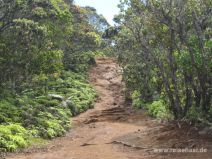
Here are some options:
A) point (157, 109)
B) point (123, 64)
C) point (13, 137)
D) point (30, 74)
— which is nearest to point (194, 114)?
point (13, 137)

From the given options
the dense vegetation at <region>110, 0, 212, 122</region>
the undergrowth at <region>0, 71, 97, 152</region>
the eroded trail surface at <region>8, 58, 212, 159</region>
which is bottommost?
the eroded trail surface at <region>8, 58, 212, 159</region>

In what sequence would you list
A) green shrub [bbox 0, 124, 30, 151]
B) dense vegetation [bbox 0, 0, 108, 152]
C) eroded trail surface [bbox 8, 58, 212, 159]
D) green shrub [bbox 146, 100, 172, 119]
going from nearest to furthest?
eroded trail surface [bbox 8, 58, 212, 159], green shrub [bbox 0, 124, 30, 151], dense vegetation [bbox 0, 0, 108, 152], green shrub [bbox 146, 100, 172, 119]

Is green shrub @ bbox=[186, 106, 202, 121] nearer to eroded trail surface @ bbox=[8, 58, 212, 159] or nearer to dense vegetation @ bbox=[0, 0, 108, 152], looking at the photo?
eroded trail surface @ bbox=[8, 58, 212, 159]

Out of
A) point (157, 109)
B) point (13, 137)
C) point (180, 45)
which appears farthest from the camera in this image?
point (157, 109)

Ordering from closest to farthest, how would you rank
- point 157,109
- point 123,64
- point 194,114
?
point 194,114
point 157,109
point 123,64

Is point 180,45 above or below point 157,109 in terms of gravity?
above

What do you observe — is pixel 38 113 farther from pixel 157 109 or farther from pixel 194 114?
pixel 194 114

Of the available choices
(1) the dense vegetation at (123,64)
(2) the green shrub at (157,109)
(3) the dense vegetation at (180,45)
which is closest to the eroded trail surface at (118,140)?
(2) the green shrub at (157,109)

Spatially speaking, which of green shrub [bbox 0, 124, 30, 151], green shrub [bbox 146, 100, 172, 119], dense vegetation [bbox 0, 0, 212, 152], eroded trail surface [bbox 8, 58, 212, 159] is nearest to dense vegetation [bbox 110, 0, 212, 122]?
dense vegetation [bbox 0, 0, 212, 152]

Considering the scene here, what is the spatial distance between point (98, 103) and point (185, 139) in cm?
1852

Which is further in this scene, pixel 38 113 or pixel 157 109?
pixel 157 109

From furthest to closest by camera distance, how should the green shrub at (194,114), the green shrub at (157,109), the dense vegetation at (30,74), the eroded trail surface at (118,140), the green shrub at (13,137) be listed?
the green shrub at (157,109)
the dense vegetation at (30,74)
the green shrub at (194,114)
the green shrub at (13,137)
the eroded trail surface at (118,140)

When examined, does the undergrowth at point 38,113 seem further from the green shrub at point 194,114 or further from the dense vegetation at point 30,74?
the green shrub at point 194,114

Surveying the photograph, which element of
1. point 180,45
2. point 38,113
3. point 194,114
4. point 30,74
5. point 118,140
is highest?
point 180,45
